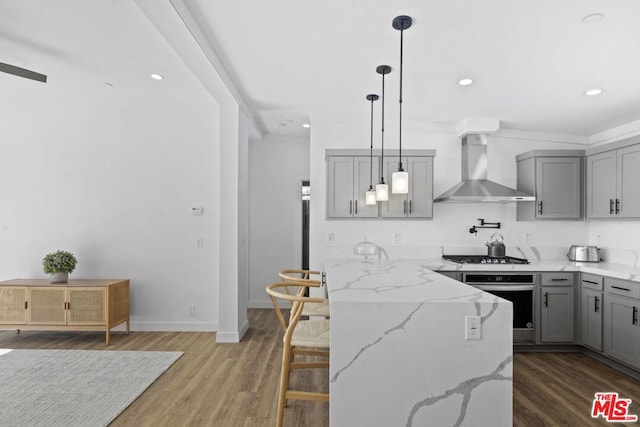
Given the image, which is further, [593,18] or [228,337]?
[228,337]

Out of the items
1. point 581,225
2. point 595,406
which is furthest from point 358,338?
point 581,225

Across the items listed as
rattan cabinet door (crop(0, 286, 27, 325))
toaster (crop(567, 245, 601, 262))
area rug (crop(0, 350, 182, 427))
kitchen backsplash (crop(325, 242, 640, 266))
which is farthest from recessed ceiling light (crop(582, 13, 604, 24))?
rattan cabinet door (crop(0, 286, 27, 325))

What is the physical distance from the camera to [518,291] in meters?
3.67

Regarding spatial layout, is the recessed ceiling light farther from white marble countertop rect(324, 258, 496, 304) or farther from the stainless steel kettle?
the stainless steel kettle

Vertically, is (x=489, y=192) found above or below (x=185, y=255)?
above

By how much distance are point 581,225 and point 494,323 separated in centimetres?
354

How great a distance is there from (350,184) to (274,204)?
66.5 inches

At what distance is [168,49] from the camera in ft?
9.72

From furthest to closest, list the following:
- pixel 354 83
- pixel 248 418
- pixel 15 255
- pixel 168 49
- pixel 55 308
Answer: pixel 15 255 < pixel 55 308 < pixel 354 83 < pixel 168 49 < pixel 248 418

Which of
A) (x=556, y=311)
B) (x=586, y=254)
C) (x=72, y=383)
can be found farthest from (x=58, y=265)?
(x=586, y=254)

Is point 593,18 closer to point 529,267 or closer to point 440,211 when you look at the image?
point 529,267

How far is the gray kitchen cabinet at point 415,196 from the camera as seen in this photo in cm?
407

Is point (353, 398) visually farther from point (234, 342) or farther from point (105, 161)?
point (105, 161)

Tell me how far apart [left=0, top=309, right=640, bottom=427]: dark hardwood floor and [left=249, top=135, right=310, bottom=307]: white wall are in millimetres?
1286
